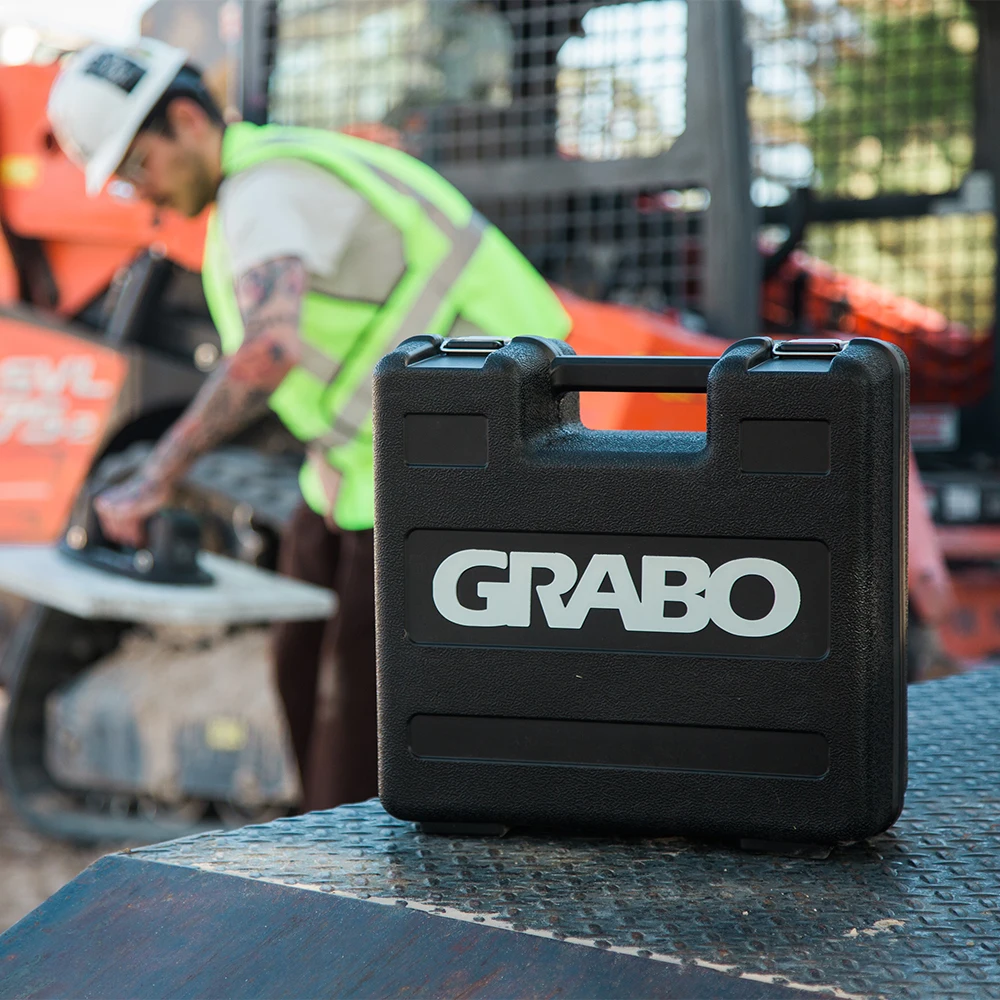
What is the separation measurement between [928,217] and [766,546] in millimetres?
3357

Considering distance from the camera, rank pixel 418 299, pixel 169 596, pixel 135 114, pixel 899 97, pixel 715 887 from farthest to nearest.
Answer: pixel 899 97 < pixel 169 596 < pixel 135 114 < pixel 418 299 < pixel 715 887

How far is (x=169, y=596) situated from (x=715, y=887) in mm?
2362

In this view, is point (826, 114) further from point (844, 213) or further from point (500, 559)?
point (500, 559)

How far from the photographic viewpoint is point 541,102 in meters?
3.52

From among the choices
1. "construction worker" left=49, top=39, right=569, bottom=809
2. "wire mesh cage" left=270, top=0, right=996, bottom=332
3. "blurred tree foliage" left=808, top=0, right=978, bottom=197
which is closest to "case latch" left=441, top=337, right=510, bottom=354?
"construction worker" left=49, top=39, right=569, bottom=809

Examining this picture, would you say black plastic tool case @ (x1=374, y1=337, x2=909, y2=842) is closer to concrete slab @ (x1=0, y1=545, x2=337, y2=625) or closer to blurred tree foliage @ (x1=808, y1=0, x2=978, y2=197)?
concrete slab @ (x1=0, y1=545, x2=337, y2=625)

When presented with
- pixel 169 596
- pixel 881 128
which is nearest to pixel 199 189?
pixel 169 596

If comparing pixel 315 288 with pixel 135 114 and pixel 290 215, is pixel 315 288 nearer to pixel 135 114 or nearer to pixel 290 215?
pixel 290 215

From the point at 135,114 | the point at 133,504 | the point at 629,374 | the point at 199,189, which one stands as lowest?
the point at 133,504

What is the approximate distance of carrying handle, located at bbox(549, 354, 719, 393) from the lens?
3.16ft

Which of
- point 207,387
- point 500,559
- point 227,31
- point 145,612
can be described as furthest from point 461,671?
point 227,31

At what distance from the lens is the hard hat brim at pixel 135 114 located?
9.46 ft

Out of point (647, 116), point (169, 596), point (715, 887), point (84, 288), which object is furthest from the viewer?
point (84, 288)

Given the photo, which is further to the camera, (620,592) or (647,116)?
(647,116)
